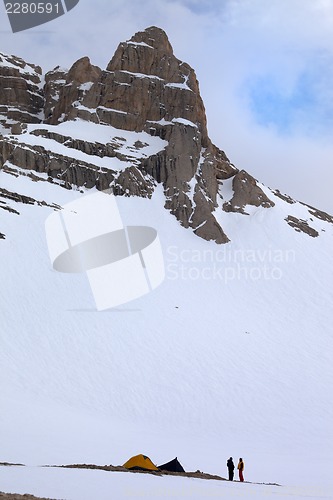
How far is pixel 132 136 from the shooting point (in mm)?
80188

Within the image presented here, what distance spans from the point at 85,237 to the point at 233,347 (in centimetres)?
2200

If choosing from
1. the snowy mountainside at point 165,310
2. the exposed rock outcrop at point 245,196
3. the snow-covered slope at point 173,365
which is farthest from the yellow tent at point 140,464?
the exposed rock outcrop at point 245,196

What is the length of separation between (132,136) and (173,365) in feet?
164

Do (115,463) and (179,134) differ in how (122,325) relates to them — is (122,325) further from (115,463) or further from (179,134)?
(179,134)

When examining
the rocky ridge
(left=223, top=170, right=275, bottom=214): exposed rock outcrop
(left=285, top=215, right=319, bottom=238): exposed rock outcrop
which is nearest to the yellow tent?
the rocky ridge

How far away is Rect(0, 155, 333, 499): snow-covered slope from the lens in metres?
24.7

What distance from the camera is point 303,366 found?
41.9 meters

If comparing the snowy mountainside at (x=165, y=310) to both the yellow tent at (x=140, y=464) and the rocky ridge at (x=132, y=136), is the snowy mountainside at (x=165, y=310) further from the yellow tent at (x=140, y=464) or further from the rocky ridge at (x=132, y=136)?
the yellow tent at (x=140, y=464)

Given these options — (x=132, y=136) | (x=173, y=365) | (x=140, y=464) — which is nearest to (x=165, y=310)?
(x=173, y=365)

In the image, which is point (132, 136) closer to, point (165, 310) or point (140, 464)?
point (165, 310)

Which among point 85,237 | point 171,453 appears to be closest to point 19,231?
point 85,237

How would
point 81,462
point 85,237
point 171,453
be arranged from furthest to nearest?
point 85,237 → point 171,453 → point 81,462

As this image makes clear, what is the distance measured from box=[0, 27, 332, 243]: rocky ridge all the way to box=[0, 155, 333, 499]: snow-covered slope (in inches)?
221

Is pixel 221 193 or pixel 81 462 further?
pixel 221 193
